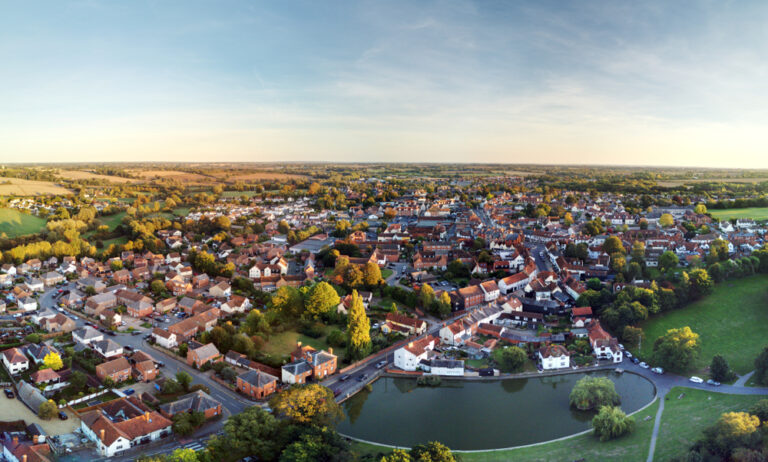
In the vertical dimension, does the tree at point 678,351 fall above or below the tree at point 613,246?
below

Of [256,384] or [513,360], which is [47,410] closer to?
[256,384]

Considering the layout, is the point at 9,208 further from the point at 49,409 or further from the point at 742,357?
the point at 742,357

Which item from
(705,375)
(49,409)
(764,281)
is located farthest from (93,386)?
(764,281)

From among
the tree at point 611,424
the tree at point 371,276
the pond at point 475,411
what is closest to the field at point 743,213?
the pond at point 475,411

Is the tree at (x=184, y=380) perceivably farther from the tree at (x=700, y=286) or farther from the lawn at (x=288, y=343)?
the tree at (x=700, y=286)

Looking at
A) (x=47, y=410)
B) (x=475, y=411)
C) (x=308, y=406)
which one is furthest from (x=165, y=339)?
(x=475, y=411)
